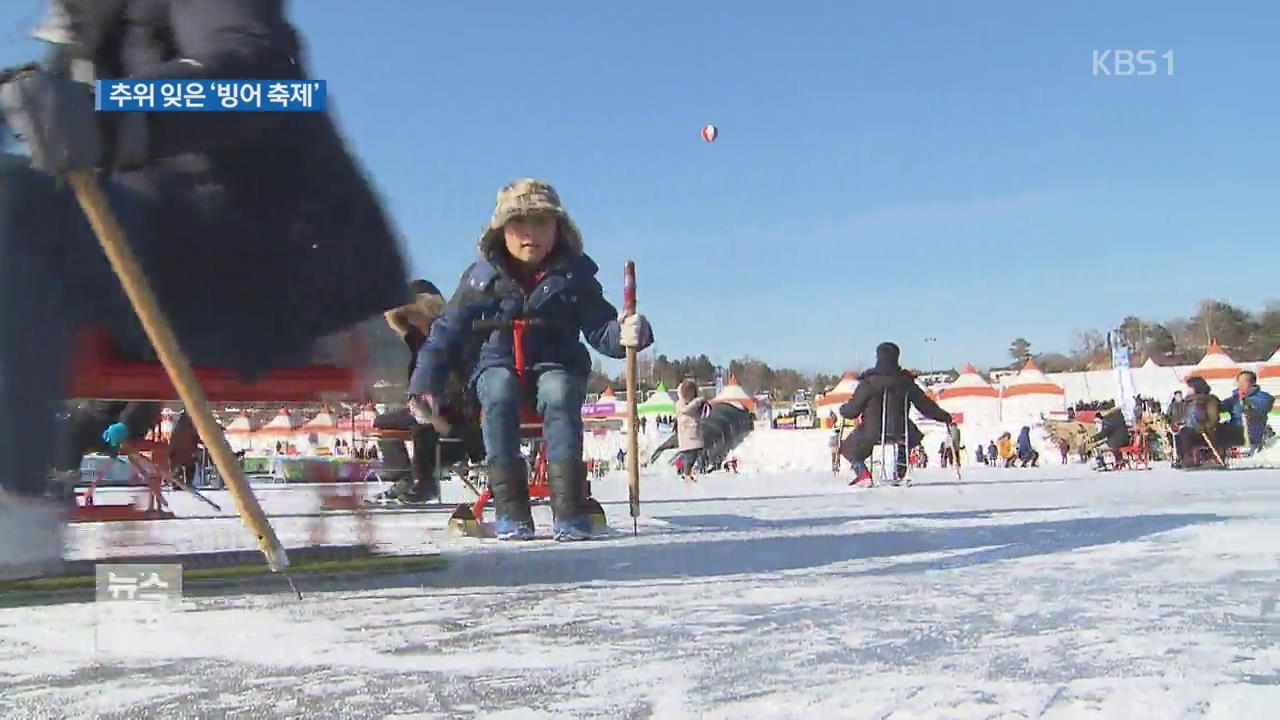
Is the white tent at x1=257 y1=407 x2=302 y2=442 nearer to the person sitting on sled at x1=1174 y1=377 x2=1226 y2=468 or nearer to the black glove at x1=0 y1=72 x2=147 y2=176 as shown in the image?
the black glove at x1=0 y1=72 x2=147 y2=176

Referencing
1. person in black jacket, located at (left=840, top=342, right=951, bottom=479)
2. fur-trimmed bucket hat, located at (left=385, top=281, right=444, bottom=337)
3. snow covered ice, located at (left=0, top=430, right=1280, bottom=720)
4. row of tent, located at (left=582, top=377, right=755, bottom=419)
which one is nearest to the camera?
snow covered ice, located at (left=0, top=430, right=1280, bottom=720)

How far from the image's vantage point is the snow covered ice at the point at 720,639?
47.3 inches

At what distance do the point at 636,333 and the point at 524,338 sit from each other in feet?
1.09

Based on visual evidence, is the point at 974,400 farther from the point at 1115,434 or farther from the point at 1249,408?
the point at 1249,408

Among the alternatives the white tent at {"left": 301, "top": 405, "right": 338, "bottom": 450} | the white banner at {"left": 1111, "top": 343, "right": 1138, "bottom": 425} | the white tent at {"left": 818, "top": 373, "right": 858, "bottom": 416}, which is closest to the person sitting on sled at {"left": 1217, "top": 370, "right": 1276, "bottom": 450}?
the white banner at {"left": 1111, "top": 343, "right": 1138, "bottom": 425}

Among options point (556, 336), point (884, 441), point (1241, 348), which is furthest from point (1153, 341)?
point (556, 336)

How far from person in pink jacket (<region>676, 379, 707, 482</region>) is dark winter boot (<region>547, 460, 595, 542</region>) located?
7746 millimetres

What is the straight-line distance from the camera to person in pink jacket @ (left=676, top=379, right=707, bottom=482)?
10734mm

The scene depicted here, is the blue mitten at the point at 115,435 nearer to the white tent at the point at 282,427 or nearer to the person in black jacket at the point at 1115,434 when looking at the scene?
the white tent at the point at 282,427

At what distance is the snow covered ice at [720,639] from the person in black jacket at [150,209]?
379 millimetres

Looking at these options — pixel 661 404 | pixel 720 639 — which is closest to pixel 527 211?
pixel 720 639

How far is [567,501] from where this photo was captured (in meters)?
2.89

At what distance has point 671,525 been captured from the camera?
3.83 metres

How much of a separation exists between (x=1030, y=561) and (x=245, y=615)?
167 cm
